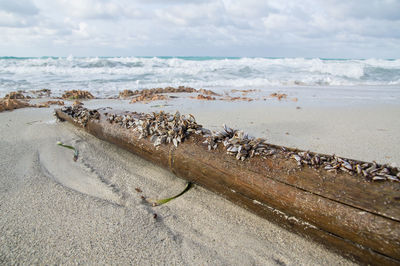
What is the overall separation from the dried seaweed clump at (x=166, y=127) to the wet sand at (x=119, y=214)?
526 mm

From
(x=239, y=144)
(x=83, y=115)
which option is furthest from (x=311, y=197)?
(x=83, y=115)

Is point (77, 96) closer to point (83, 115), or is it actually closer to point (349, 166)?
point (83, 115)

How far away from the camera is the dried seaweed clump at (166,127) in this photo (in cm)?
254

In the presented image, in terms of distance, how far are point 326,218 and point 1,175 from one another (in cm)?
Result: 331

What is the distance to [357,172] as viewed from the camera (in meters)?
1.67

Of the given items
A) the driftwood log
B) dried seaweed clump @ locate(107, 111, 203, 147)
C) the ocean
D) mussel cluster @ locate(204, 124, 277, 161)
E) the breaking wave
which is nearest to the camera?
the driftwood log

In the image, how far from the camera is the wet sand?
1760 mm

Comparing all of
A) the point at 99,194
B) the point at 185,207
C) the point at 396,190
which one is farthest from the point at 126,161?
the point at 396,190

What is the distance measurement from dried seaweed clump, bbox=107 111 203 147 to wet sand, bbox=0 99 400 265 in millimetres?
526

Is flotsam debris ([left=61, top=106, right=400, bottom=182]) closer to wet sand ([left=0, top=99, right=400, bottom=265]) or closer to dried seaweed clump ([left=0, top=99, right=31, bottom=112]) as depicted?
wet sand ([left=0, top=99, right=400, bottom=265])

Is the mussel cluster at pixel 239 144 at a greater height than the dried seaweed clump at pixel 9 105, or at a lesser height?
greater

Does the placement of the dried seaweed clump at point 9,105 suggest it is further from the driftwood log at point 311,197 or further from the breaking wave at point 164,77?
the driftwood log at point 311,197

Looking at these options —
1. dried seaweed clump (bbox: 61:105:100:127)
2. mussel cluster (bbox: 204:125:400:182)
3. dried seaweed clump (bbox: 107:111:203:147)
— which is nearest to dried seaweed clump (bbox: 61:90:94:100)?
dried seaweed clump (bbox: 61:105:100:127)

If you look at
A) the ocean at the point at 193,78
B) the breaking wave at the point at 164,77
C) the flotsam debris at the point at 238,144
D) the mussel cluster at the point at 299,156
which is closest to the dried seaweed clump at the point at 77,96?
the ocean at the point at 193,78
